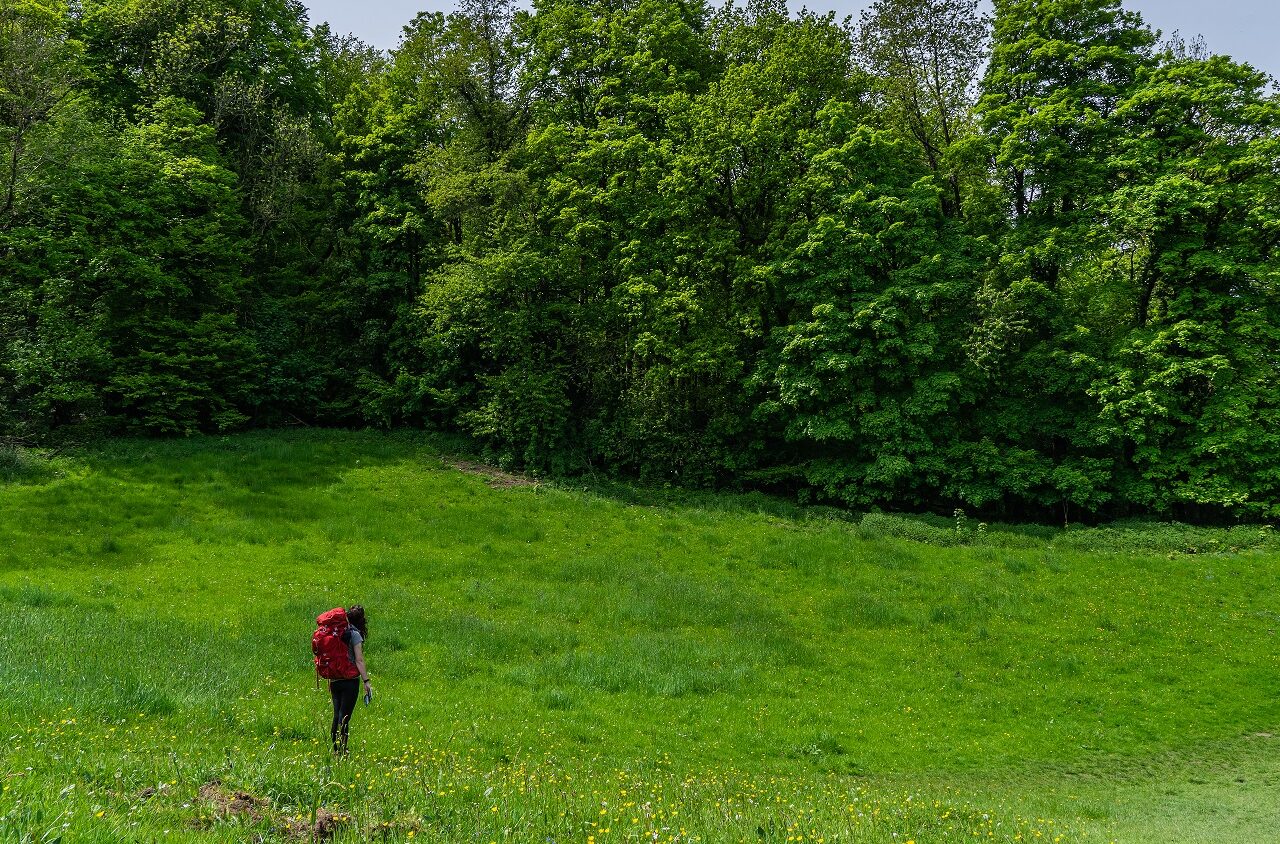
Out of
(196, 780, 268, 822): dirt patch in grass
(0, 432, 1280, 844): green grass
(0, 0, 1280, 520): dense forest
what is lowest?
(0, 432, 1280, 844): green grass

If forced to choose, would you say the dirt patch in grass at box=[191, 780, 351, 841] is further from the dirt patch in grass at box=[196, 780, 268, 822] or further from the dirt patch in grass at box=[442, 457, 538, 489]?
the dirt patch in grass at box=[442, 457, 538, 489]

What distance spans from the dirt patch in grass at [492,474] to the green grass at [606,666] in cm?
148

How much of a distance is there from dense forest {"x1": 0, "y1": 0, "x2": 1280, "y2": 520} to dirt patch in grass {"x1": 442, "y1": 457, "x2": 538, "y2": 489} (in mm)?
1507

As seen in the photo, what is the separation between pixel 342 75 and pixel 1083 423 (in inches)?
Answer: 1903

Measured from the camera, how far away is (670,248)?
32812mm

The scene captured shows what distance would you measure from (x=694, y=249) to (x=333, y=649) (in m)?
27.1

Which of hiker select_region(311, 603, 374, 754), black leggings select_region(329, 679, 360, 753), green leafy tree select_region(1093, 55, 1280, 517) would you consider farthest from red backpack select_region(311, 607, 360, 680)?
green leafy tree select_region(1093, 55, 1280, 517)

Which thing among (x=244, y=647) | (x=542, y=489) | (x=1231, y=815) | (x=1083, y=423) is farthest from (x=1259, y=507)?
(x=244, y=647)

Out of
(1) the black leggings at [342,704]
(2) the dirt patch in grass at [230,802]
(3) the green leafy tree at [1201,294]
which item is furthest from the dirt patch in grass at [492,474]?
(3) the green leafy tree at [1201,294]

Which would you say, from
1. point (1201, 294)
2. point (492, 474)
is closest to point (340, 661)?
point (492, 474)

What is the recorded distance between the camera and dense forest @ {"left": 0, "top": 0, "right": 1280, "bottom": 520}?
27875mm

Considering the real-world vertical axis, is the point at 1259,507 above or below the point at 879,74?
below

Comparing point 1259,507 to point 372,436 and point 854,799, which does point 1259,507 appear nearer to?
point 854,799

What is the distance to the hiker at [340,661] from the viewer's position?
31.6 feet
